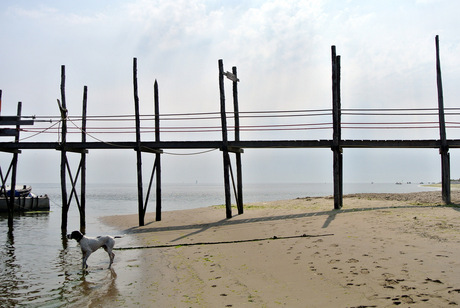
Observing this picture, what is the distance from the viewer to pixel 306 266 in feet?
26.3

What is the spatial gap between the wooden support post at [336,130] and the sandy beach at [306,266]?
11.5 feet

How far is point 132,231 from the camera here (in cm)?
1720

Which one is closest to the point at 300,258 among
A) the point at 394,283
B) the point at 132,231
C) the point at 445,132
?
the point at 394,283

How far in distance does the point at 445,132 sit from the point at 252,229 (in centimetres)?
976

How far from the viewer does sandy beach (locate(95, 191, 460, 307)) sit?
6262mm

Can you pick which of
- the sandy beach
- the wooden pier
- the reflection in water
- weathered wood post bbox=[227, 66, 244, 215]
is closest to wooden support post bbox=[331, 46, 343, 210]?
the wooden pier

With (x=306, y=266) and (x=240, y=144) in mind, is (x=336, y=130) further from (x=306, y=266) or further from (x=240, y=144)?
(x=306, y=266)

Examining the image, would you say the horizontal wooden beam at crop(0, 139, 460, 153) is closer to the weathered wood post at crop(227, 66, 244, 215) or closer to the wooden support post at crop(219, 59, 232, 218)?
the wooden support post at crop(219, 59, 232, 218)

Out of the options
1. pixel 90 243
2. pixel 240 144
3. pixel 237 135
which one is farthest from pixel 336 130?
pixel 90 243

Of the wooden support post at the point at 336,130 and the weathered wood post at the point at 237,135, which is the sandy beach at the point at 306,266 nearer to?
the wooden support post at the point at 336,130

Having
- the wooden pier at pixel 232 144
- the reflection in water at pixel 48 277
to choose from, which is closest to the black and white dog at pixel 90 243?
the reflection in water at pixel 48 277

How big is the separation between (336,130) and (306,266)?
10.0m

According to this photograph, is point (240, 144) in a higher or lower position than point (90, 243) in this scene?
higher

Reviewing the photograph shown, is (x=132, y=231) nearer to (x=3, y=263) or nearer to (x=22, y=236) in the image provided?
(x=22, y=236)
